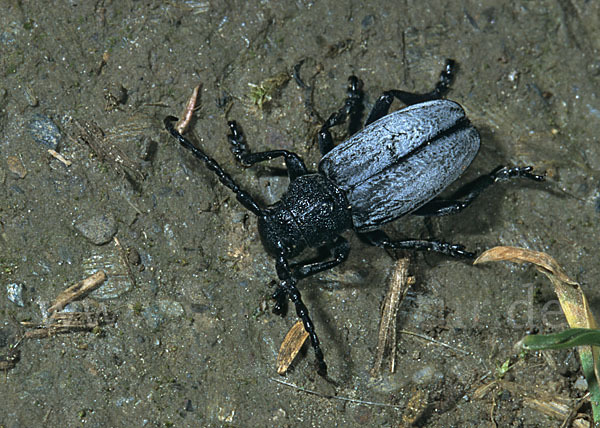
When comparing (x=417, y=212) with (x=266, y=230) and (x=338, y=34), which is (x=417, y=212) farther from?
(x=338, y=34)

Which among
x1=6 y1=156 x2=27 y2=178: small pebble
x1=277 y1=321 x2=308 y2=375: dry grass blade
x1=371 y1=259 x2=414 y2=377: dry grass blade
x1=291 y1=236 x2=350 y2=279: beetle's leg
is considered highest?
x1=6 y1=156 x2=27 y2=178: small pebble

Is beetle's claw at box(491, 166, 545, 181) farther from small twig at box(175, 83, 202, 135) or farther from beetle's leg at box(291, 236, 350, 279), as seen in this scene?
small twig at box(175, 83, 202, 135)

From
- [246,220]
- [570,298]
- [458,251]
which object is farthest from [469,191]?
[246,220]

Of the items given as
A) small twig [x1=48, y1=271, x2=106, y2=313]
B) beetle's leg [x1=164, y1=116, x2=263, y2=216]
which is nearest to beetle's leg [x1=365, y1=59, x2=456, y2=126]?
beetle's leg [x1=164, y1=116, x2=263, y2=216]

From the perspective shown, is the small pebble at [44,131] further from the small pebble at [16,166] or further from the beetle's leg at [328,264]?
the beetle's leg at [328,264]

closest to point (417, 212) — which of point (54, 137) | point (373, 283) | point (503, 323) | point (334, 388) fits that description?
point (373, 283)
